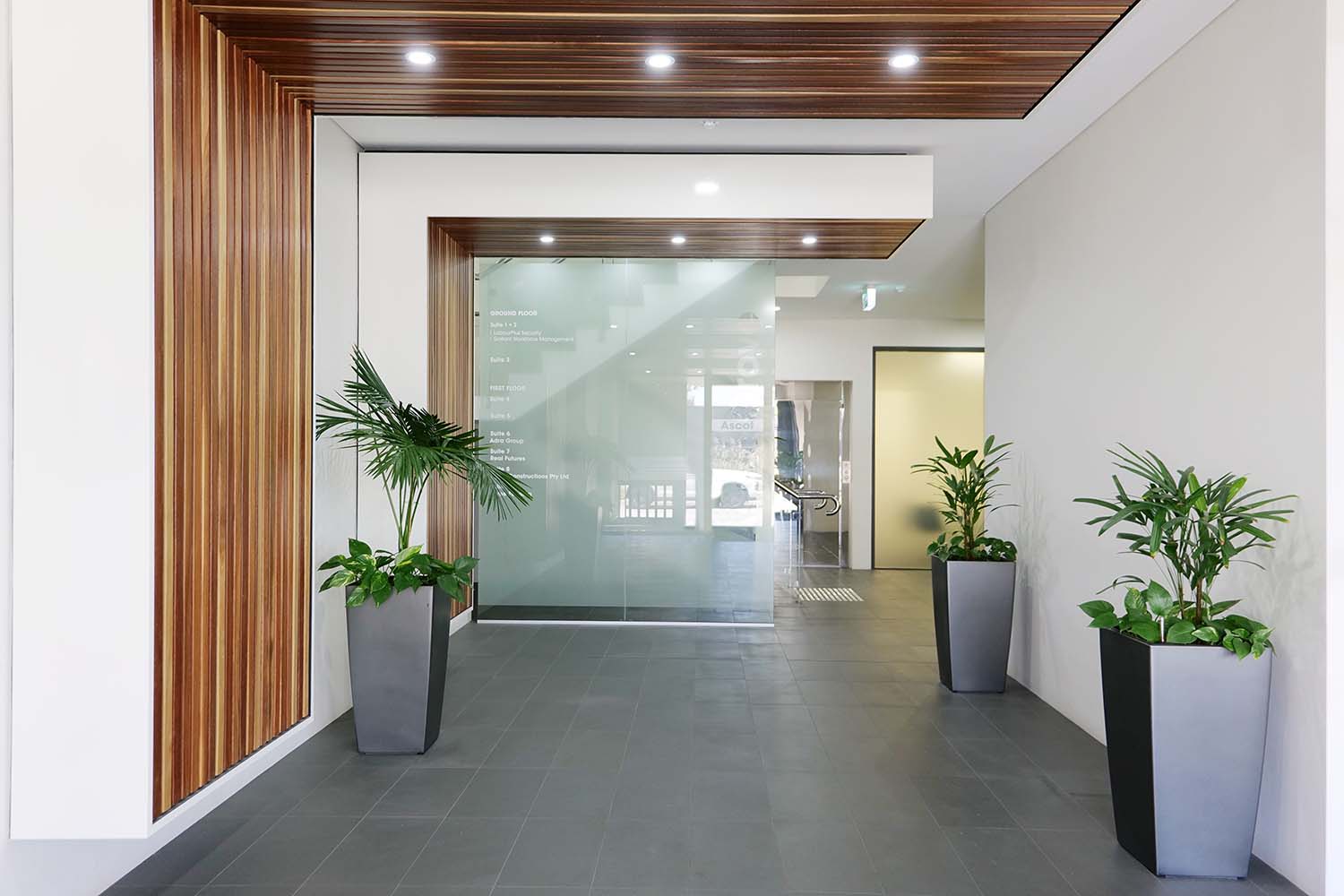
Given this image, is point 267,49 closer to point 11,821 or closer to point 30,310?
point 30,310

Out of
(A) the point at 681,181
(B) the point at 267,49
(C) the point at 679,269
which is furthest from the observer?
(C) the point at 679,269

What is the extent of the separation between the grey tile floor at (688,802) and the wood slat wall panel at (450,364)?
118 centimetres

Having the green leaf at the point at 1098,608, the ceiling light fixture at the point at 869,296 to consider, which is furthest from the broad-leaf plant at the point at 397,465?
the ceiling light fixture at the point at 869,296

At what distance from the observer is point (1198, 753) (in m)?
2.83

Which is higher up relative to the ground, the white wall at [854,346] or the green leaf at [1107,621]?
the white wall at [854,346]

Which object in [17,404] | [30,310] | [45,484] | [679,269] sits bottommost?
[45,484]

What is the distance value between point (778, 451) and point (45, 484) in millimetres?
8943

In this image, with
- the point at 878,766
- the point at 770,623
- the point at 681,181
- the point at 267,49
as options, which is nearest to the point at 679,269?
the point at 681,181

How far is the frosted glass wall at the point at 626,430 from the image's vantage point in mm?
6820

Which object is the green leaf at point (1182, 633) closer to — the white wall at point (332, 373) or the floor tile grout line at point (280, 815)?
the floor tile grout line at point (280, 815)

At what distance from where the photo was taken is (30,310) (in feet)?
8.45

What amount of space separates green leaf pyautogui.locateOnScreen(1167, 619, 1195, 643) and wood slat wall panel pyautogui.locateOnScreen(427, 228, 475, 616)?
14.8 ft

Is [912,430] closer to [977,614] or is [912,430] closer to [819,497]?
[819,497]

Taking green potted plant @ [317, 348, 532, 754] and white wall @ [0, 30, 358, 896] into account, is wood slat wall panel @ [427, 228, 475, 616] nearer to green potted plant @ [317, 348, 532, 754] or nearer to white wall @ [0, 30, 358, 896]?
green potted plant @ [317, 348, 532, 754]
